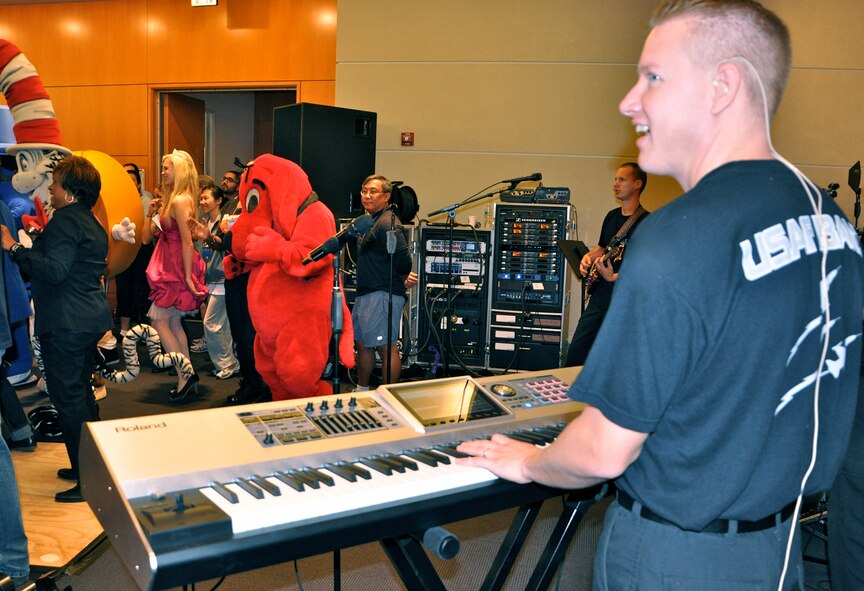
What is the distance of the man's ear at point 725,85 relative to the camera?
98cm

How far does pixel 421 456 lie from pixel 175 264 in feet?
13.3

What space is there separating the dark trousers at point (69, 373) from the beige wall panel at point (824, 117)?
557 cm

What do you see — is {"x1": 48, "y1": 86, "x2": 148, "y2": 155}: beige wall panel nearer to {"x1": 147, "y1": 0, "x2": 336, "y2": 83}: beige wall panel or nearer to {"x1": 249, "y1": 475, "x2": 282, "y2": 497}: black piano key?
{"x1": 147, "y1": 0, "x2": 336, "y2": 83}: beige wall panel

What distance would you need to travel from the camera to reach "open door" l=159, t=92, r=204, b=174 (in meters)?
8.60

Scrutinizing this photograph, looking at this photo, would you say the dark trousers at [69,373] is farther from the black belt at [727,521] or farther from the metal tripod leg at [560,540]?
the black belt at [727,521]

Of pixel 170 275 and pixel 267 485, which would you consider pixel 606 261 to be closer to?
pixel 170 275

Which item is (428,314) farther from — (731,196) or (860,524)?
(731,196)

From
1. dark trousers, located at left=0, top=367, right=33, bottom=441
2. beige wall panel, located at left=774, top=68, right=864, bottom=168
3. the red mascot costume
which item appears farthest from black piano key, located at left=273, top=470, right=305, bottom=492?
beige wall panel, located at left=774, top=68, right=864, bottom=168

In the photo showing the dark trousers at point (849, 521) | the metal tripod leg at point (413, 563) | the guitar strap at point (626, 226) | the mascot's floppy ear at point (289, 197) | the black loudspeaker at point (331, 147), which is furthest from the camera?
the black loudspeaker at point (331, 147)

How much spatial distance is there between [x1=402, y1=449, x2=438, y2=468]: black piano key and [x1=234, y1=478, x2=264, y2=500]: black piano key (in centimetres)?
33

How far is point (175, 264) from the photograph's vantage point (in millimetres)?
5012

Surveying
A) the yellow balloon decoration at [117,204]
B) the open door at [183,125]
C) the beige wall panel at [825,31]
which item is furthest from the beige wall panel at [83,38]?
the beige wall panel at [825,31]

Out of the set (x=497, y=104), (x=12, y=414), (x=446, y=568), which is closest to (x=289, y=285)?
(x=446, y=568)

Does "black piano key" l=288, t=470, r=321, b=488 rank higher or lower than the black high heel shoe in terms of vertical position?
higher
